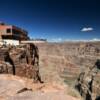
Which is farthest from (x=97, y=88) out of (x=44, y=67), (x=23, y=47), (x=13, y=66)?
(x=13, y=66)

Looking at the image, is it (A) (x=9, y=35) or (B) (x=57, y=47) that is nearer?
(A) (x=9, y=35)

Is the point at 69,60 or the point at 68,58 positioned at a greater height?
the point at 68,58

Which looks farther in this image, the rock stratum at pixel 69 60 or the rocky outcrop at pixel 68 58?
the rocky outcrop at pixel 68 58

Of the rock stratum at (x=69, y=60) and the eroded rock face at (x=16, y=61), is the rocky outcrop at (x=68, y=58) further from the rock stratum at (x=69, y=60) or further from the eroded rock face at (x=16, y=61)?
the eroded rock face at (x=16, y=61)

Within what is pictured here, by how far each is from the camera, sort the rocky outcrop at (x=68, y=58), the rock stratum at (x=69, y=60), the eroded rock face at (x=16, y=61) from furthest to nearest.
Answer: the rocky outcrop at (x=68, y=58), the rock stratum at (x=69, y=60), the eroded rock face at (x=16, y=61)

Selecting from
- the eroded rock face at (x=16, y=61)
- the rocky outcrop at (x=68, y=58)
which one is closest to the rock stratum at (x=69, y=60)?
the rocky outcrop at (x=68, y=58)

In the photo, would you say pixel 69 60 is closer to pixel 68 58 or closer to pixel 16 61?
pixel 68 58

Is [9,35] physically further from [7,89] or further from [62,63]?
[62,63]

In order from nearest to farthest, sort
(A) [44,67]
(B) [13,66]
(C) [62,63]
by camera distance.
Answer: (B) [13,66], (A) [44,67], (C) [62,63]

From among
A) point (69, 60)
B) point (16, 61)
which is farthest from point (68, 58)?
point (16, 61)

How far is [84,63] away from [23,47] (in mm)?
55315

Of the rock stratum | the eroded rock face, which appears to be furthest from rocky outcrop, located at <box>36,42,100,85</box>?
the eroded rock face

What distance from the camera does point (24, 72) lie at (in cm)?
1827

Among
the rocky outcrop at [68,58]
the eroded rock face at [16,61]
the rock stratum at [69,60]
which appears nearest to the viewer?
the eroded rock face at [16,61]
